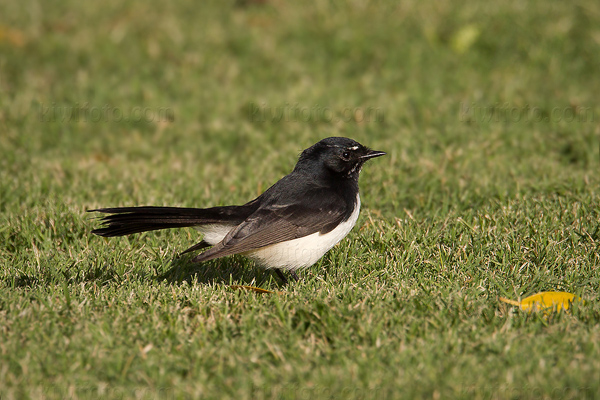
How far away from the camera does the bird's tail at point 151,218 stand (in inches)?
172

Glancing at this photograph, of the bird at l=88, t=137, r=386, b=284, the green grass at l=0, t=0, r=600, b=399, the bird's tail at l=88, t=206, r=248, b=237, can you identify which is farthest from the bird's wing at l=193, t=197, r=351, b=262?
the green grass at l=0, t=0, r=600, b=399

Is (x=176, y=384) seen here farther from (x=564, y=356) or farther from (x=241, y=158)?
(x=241, y=158)

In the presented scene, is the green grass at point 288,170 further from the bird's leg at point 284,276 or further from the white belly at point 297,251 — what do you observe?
the white belly at point 297,251

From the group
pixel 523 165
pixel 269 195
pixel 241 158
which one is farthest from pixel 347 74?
pixel 269 195

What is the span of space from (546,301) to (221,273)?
2326 millimetres

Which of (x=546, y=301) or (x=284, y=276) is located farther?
(x=284, y=276)

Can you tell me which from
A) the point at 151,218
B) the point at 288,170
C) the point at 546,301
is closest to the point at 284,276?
the point at 151,218

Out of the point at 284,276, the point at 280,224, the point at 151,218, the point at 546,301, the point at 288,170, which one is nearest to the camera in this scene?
the point at 546,301

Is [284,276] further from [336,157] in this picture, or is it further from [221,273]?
[336,157]

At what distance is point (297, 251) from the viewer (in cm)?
457

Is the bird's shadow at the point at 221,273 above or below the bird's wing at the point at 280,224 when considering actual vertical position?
below

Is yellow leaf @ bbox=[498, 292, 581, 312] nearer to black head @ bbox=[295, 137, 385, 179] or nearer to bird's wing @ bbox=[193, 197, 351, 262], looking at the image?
bird's wing @ bbox=[193, 197, 351, 262]

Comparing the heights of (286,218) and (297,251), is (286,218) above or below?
above

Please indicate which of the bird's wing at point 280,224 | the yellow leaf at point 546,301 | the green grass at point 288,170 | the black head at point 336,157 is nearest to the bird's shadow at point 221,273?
the green grass at point 288,170
